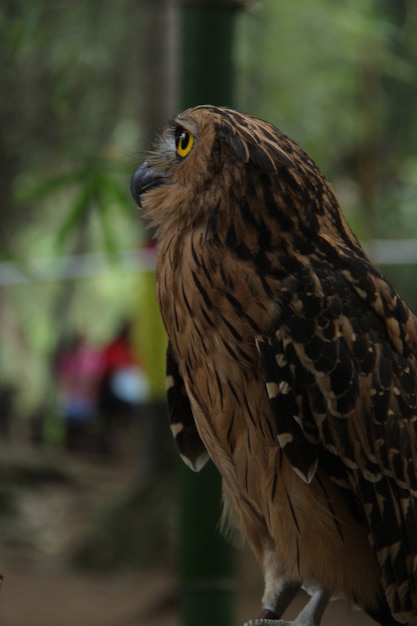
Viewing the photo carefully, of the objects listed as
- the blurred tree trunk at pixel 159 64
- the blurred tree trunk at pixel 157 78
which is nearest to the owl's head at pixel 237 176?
the blurred tree trunk at pixel 157 78

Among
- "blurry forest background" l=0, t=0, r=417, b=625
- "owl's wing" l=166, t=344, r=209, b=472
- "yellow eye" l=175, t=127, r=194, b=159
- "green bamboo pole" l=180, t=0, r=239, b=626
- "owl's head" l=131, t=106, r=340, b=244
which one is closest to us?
"owl's head" l=131, t=106, r=340, b=244

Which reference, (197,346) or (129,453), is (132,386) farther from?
(197,346)

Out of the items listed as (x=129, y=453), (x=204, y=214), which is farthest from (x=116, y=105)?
(x=204, y=214)

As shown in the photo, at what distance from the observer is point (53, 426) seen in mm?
12531

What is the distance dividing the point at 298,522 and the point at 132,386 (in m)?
9.23

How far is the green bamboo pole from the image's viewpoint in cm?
349

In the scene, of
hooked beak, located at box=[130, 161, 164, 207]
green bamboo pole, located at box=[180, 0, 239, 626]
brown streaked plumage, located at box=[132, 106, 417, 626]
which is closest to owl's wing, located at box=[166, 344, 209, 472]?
brown streaked plumage, located at box=[132, 106, 417, 626]

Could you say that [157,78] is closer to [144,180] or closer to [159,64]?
[159,64]

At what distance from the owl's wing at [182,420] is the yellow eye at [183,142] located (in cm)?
49

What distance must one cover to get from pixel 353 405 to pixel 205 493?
1360mm

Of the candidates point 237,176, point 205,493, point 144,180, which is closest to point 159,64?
point 205,493

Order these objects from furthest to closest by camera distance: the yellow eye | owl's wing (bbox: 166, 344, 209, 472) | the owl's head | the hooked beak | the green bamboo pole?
the green bamboo pole < owl's wing (bbox: 166, 344, 209, 472) < the hooked beak < the yellow eye < the owl's head

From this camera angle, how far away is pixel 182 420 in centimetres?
262

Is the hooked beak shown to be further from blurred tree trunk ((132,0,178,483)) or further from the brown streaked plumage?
blurred tree trunk ((132,0,178,483))
